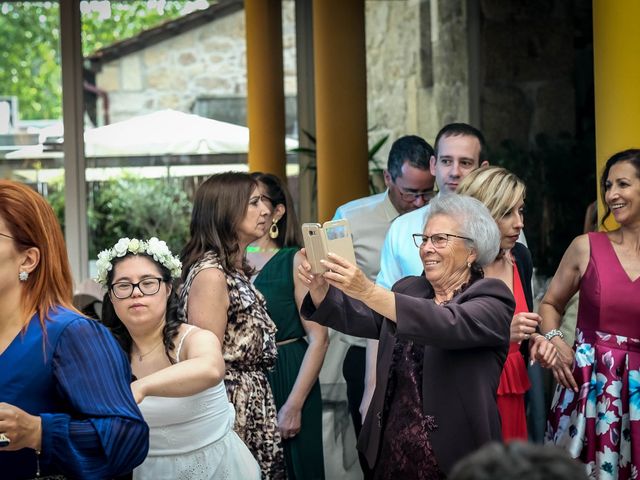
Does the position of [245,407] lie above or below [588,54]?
below

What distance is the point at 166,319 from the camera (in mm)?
3588

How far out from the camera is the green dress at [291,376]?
456 cm

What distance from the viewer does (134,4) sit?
980cm

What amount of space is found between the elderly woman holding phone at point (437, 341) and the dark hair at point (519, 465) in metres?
1.64

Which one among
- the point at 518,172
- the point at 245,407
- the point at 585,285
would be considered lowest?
the point at 245,407

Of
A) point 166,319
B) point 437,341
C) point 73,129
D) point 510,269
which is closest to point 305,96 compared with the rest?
point 73,129

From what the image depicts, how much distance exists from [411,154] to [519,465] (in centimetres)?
352

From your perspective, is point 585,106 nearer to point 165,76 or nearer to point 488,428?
point 165,76

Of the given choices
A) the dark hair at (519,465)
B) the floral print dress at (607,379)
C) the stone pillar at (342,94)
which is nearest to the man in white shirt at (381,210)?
the floral print dress at (607,379)

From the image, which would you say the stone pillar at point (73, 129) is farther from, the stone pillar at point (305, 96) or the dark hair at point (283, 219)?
the dark hair at point (283, 219)

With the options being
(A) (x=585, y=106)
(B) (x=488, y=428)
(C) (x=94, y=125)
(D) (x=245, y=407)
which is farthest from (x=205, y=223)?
(C) (x=94, y=125)

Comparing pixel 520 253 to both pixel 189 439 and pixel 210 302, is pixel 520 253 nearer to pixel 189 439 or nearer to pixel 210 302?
pixel 210 302

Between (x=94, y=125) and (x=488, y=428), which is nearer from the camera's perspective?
(x=488, y=428)

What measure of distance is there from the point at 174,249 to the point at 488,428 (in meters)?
6.48
